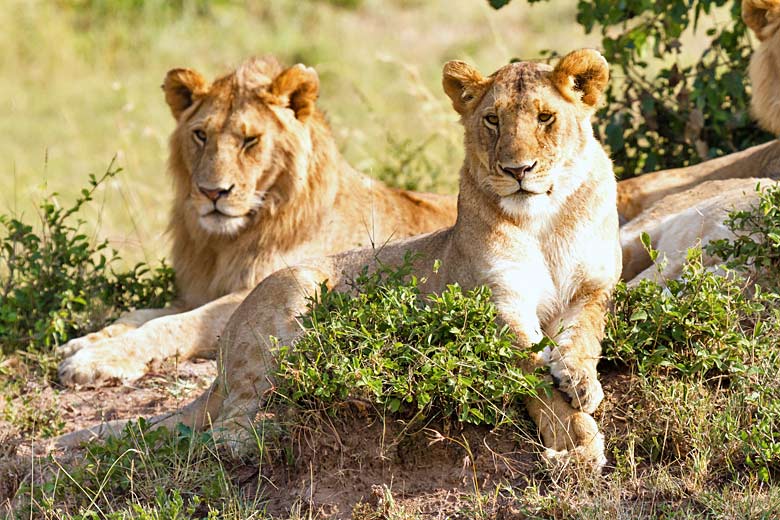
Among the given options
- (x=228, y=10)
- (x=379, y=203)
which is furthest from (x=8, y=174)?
(x=379, y=203)

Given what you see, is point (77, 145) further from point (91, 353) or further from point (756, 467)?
point (756, 467)

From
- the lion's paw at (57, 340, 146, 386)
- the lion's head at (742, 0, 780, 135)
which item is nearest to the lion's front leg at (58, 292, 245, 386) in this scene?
the lion's paw at (57, 340, 146, 386)

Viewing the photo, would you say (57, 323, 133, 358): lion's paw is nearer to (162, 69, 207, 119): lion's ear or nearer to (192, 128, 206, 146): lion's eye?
(192, 128, 206, 146): lion's eye

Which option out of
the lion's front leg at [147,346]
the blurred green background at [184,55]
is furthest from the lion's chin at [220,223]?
the blurred green background at [184,55]

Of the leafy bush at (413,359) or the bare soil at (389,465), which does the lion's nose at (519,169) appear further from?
the bare soil at (389,465)

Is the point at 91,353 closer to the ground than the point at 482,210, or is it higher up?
closer to the ground

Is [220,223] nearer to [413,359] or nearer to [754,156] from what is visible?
[413,359]

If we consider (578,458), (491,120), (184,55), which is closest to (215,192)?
(491,120)

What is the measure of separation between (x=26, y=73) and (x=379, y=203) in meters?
8.08

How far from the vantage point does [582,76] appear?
396 cm

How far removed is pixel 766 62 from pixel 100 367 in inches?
131

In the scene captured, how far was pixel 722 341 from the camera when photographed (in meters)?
3.82

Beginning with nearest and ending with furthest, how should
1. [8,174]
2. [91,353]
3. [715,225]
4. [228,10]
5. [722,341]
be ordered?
[722,341], [715,225], [91,353], [8,174], [228,10]

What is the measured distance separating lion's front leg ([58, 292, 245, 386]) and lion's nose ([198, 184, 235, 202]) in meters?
0.48
